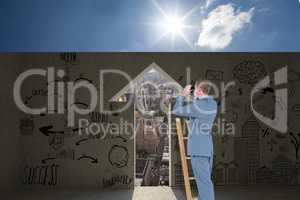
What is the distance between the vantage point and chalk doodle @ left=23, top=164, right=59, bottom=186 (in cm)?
697

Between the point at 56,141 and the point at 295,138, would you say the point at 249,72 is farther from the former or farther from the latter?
the point at 56,141

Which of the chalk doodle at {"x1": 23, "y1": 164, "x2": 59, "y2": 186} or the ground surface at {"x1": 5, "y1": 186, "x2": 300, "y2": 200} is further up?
the chalk doodle at {"x1": 23, "y1": 164, "x2": 59, "y2": 186}

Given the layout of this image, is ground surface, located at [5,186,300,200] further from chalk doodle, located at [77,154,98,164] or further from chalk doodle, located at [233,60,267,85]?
chalk doodle, located at [233,60,267,85]

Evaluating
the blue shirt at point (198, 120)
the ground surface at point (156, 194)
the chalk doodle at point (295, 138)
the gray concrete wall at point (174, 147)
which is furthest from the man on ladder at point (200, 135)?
the chalk doodle at point (295, 138)

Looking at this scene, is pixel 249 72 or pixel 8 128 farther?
pixel 249 72

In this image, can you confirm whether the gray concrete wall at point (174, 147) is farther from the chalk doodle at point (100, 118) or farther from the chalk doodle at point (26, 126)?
the chalk doodle at point (100, 118)

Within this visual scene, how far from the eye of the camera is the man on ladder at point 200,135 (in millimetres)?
4375

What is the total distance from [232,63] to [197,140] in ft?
10.3

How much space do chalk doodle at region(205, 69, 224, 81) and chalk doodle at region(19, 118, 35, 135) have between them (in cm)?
321

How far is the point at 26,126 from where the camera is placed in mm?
7012

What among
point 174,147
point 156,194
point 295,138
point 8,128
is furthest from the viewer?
point 295,138

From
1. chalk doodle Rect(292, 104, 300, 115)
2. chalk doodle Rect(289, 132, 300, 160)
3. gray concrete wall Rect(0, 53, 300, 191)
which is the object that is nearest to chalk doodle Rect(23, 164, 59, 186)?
gray concrete wall Rect(0, 53, 300, 191)

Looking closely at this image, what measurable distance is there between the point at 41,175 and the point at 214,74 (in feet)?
11.6

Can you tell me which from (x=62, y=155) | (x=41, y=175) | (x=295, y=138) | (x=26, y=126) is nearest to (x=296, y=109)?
(x=295, y=138)
